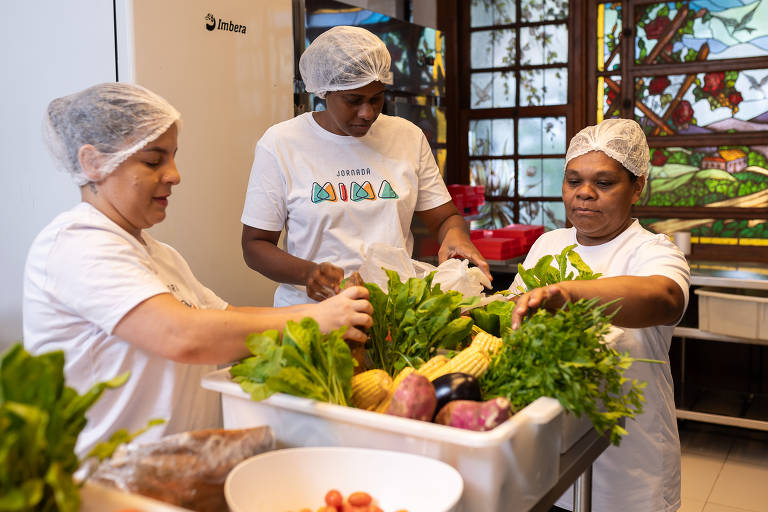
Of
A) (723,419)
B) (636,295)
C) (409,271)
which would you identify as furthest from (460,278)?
(723,419)

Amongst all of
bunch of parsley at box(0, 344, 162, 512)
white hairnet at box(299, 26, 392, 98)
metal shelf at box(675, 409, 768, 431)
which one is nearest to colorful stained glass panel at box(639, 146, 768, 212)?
metal shelf at box(675, 409, 768, 431)

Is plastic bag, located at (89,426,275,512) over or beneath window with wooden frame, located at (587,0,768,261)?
beneath

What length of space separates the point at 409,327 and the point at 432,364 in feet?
0.51

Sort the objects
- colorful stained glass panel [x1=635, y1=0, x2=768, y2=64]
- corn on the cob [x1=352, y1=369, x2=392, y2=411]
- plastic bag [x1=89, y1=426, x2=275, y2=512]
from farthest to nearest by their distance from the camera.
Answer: colorful stained glass panel [x1=635, y1=0, x2=768, y2=64] → corn on the cob [x1=352, y1=369, x2=392, y2=411] → plastic bag [x1=89, y1=426, x2=275, y2=512]

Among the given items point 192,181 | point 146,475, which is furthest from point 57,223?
point 192,181

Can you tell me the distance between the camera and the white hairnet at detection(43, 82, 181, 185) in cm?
136

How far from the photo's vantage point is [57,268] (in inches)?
50.1

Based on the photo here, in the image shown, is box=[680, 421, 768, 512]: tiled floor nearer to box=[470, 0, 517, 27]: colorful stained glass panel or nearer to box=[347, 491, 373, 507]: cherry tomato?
box=[347, 491, 373, 507]: cherry tomato

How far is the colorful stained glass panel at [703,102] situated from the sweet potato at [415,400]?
3.60 metres

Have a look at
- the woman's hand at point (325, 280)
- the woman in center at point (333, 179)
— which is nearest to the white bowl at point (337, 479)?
the woman's hand at point (325, 280)

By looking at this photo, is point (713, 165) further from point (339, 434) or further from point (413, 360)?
point (339, 434)

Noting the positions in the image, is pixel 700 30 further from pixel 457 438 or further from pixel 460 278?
pixel 457 438

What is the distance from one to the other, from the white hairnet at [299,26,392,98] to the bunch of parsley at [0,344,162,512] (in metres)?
1.43

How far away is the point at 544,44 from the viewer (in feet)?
15.0
